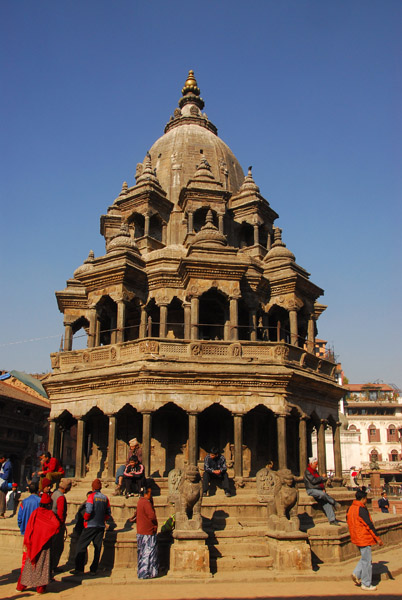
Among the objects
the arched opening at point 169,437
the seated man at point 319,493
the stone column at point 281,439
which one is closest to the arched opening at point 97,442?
the arched opening at point 169,437

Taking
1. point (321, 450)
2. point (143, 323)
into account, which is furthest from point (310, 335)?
point (143, 323)

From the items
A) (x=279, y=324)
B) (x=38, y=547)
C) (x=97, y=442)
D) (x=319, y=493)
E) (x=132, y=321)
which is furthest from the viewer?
(x=279, y=324)

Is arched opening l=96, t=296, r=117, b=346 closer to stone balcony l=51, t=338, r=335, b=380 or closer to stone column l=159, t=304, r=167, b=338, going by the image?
stone column l=159, t=304, r=167, b=338

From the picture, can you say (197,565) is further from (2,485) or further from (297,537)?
(2,485)

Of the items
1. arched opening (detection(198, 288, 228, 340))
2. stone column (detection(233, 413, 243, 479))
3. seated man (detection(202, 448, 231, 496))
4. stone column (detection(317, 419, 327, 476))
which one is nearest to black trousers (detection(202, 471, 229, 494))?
seated man (detection(202, 448, 231, 496))

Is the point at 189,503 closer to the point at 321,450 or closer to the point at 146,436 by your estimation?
the point at 146,436

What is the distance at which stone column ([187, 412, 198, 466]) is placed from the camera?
19.1m

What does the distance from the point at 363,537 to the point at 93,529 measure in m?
5.78

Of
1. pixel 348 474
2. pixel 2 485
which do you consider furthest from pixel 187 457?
pixel 348 474

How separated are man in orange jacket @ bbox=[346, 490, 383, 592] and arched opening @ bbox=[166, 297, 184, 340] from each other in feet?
46.4

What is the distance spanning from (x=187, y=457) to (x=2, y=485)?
660 centimetres

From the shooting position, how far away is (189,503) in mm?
13078

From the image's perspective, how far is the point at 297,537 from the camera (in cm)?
1288

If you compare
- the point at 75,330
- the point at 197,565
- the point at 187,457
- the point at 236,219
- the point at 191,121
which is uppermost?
the point at 191,121
